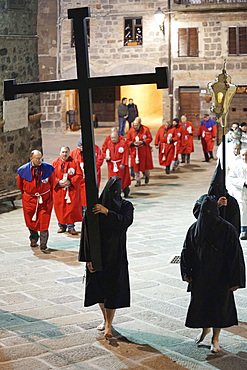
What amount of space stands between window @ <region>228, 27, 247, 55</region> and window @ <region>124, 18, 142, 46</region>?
369cm

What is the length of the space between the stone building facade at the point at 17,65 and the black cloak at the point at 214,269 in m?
9.57

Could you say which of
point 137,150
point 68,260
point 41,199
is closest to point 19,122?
point 137,150

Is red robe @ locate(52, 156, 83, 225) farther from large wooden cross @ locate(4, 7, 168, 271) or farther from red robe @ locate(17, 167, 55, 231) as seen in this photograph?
large wooden cross @ locate(4, 7, 168, 271)

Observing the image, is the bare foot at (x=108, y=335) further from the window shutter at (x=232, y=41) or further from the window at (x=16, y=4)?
the window shutter at (x=232, y=41)

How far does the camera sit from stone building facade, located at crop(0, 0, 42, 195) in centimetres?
1599

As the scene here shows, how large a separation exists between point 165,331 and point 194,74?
2206 cm

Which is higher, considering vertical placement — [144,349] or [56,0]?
[56,0]

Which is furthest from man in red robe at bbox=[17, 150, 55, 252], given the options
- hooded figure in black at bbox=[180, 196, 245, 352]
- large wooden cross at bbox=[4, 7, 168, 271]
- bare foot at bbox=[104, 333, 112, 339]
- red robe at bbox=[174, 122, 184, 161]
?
red robe at bbox=[174, 122, 184, 161]

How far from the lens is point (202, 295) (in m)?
7.22

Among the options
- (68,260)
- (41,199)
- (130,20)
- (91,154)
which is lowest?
(68,260)

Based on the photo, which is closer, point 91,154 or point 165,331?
point 91,154

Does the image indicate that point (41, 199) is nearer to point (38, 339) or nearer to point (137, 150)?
point (38, 339)

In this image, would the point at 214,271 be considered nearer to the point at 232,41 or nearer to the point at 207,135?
the point at 207,135

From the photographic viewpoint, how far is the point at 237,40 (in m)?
28.4
